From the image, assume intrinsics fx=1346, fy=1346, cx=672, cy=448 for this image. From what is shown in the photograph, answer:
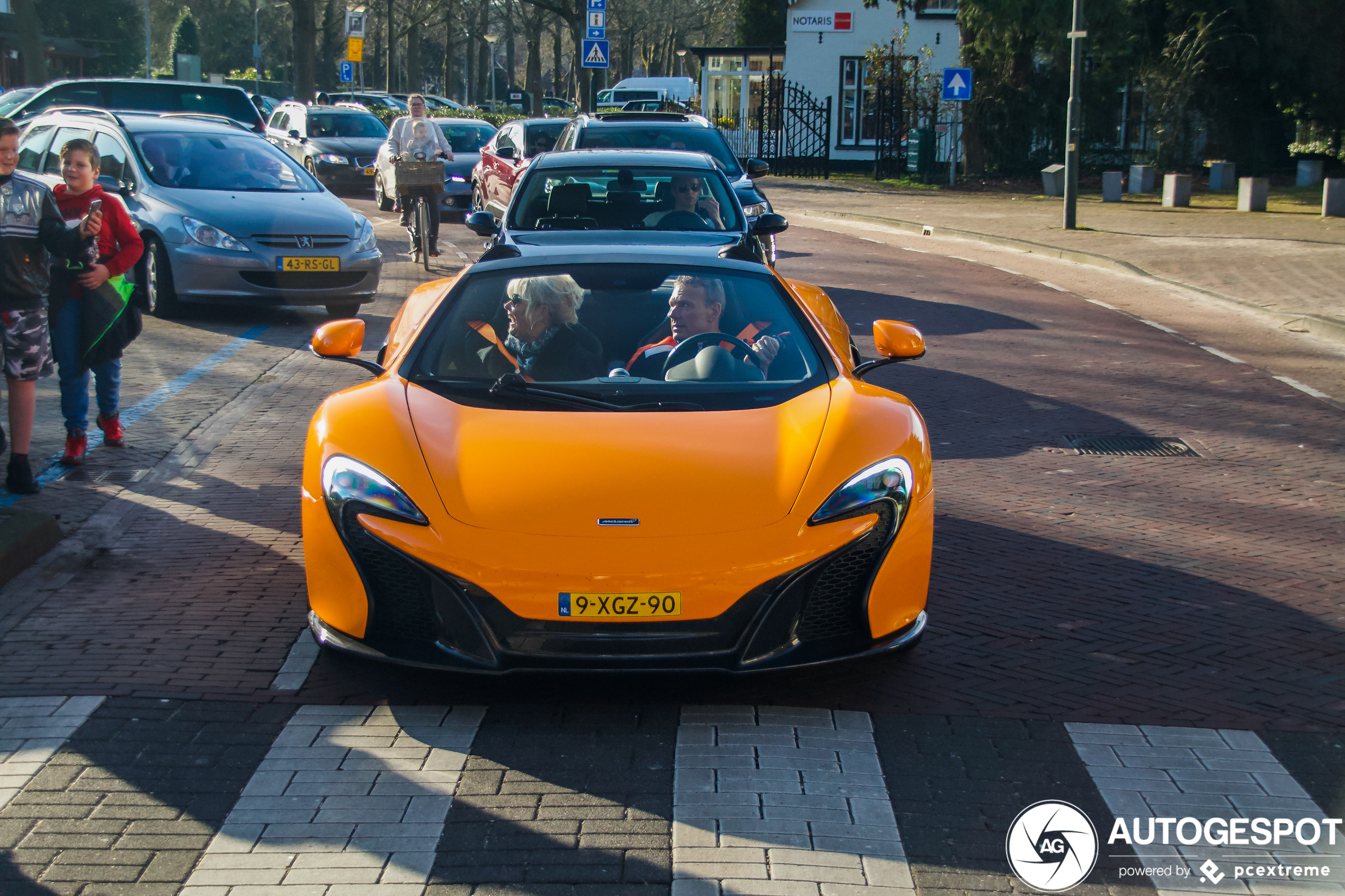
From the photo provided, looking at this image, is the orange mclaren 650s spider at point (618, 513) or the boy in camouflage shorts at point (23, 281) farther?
the boy in camouflage shorts at point (23, 281)

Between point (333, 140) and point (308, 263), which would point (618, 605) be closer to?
point (308, 263)

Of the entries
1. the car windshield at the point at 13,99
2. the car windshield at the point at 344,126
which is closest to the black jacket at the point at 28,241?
the car windshield at the point at 13,99

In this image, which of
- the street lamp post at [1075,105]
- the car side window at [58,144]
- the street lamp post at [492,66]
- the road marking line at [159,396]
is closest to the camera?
the road marking line at [159,396]

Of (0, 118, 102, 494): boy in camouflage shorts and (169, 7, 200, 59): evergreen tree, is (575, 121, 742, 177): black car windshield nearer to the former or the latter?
(0, 118, 102, 494): boy in camouflage shorts

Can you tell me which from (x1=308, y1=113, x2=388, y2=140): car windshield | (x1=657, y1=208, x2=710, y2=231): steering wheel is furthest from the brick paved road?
(x1=308, y1=113, x2=388, y2=140): car windshield

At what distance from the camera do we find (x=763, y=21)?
61.8 meters

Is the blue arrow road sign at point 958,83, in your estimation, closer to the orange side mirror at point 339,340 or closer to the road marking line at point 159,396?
the road marking line at point 159,396

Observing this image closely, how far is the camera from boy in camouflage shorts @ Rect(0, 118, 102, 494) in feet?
20.9

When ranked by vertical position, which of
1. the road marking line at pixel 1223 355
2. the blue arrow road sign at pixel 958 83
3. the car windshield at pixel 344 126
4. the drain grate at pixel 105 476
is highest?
the blue arrow road sign at pixel 958 83

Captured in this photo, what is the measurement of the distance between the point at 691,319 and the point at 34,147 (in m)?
10.1

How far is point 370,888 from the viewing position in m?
3.14

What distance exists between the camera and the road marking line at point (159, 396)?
22.6 ft

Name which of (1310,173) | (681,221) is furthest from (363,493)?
(1310,173)

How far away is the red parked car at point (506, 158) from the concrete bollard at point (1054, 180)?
38.6ft
